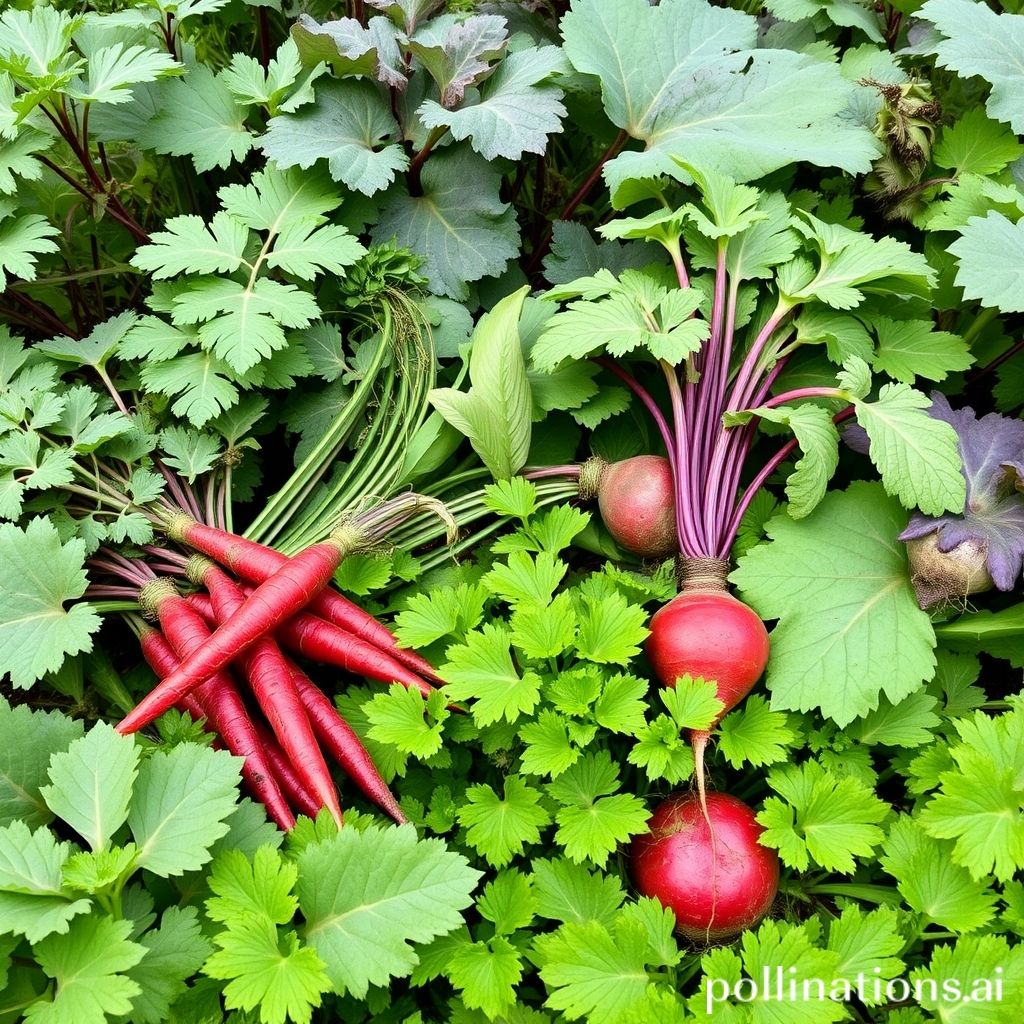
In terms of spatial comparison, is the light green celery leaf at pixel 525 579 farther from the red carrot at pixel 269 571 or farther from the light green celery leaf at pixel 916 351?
the light green celery leaf at pixel 916 351

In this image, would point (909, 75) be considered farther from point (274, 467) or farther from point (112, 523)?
point (112, 523)

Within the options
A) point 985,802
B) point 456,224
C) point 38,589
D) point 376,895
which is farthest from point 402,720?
point 456,224

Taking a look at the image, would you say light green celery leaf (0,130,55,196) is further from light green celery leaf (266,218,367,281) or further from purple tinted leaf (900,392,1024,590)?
purple tinted leaf (900,392,1024,590)

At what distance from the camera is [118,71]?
1379 millimetres

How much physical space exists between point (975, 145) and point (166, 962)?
1819 mm

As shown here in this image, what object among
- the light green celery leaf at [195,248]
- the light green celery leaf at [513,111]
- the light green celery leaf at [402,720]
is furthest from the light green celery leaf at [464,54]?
the light green celery leaf at [402,720]

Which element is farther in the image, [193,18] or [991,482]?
[193,18]

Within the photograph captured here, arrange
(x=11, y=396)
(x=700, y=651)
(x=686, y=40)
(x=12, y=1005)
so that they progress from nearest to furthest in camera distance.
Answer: (x=12, y=1005) < (x=700, y=651) < (x=11, y=396) < (x=686, y=40)

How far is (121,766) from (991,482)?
129 cm

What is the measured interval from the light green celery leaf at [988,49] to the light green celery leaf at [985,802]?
1047 mm

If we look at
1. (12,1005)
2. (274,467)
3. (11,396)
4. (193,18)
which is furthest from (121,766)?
(193,18)

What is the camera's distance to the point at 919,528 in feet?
4.02

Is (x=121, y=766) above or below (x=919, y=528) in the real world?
above

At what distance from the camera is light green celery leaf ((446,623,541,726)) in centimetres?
111
